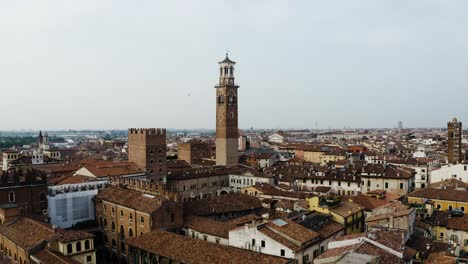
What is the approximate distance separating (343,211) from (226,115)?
39036mm

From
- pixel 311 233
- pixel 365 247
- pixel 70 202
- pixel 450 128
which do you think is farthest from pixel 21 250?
pixel 450 128

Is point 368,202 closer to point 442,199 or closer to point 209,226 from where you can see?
point 442,199

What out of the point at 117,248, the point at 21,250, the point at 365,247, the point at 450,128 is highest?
the point at 450,128

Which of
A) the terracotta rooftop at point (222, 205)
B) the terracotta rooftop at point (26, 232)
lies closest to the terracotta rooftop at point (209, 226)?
the terracotta rooftop at point (222, 205)

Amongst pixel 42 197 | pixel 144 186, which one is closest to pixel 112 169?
pixel 144 186

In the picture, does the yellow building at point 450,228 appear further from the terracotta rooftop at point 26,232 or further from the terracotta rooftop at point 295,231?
the terracotta rooftop at point 26,232

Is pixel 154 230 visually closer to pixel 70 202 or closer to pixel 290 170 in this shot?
pixel 70 202

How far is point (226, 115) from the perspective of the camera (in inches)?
2766

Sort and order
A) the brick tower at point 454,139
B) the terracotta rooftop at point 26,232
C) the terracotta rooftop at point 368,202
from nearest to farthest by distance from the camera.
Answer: the terracotta rooftop at point 26,232
the terracotta rooftop at point 368,202
the brick tower at point 454,139

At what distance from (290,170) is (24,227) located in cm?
4069

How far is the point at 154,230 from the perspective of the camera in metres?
31.1

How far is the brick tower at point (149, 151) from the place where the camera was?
50.3m

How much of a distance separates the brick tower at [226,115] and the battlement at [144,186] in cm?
2863

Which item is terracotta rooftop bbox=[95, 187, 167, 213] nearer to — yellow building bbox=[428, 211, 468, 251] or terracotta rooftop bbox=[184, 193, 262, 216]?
terracotta rooftop bbox=[184, 193, 262, 216]
